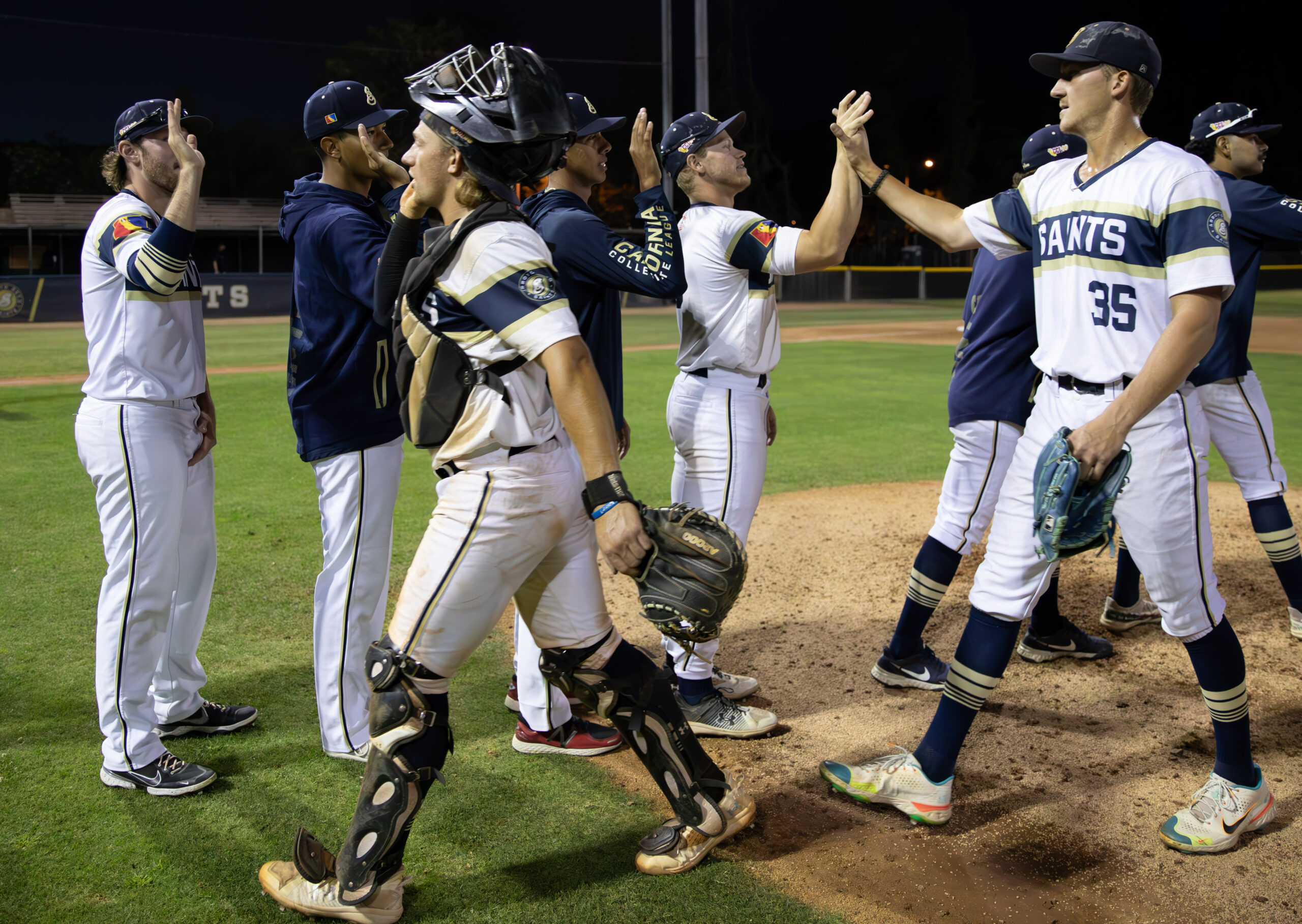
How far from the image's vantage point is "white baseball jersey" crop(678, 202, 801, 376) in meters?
3.62

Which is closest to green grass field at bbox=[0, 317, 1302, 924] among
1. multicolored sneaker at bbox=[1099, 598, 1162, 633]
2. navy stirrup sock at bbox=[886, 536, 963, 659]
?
navy stirrup sock at bbox=[886, 536, 963, 659]

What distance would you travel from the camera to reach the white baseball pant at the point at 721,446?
3.74 meters

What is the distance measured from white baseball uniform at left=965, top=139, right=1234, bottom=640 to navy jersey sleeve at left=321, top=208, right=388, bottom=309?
206cm

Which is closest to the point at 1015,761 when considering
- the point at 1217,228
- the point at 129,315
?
the point at 1217,228

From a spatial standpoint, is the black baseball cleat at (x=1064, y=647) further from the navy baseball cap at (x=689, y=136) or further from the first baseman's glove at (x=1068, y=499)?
the navy baseball cap at (x=689, y=136)

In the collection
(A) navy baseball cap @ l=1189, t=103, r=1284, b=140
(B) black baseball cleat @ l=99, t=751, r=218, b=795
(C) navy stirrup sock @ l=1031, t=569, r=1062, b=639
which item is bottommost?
(B) black baseball cleat @ l=99, t=751, r=218, b=795

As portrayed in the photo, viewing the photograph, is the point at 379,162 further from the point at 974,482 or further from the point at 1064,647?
the point at 1064,647

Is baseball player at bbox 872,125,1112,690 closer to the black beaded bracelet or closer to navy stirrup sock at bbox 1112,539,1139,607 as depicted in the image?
the black beaded bracelet

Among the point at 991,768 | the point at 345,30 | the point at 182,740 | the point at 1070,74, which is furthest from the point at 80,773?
the point at 345,30

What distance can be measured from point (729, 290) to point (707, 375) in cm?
34

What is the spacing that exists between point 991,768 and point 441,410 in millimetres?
2283

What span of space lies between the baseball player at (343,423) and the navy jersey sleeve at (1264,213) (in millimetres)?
3608

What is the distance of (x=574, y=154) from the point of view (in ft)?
11.6

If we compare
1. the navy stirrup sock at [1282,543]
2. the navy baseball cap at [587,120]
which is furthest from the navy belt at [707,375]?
the navy stirrup sock at [1282,543]
